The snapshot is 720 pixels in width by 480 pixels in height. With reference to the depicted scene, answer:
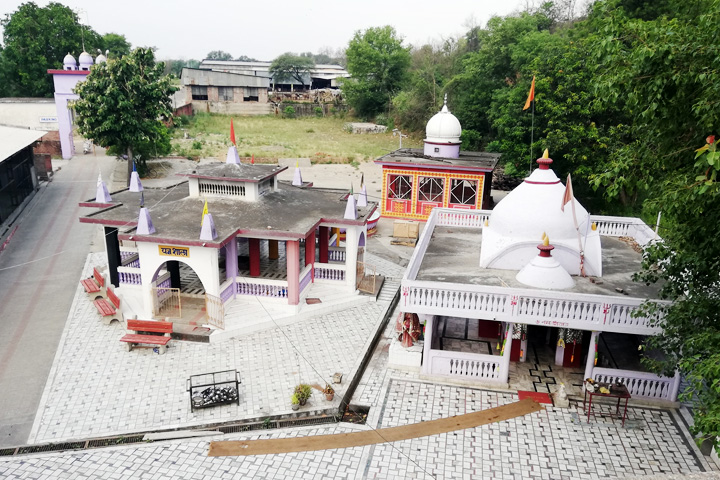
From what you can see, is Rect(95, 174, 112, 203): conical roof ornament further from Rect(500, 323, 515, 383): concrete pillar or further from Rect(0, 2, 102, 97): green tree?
Rect(0, 2, 102, 97): green tree

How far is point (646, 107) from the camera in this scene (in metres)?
9.09

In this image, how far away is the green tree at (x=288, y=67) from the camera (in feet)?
304

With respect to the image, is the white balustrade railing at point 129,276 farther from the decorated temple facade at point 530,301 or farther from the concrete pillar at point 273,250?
the decorated temple facade at point 530,301

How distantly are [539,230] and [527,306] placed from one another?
2.76 m

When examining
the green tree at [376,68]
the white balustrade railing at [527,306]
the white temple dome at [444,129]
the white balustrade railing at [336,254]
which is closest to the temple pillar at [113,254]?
the white balustrade railing at [336,254]

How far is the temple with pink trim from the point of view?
52.6 ft

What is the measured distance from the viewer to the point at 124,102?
109ft

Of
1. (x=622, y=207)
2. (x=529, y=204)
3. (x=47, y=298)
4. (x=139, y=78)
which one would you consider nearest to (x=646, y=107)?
(x=529, y=204)

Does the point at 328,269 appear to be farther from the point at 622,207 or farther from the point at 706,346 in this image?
the point at 622,207

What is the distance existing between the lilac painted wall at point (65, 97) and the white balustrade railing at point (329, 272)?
32787mm

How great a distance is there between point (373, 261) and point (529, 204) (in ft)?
32.2

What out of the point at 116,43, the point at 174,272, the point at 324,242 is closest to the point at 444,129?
the point at 324,242

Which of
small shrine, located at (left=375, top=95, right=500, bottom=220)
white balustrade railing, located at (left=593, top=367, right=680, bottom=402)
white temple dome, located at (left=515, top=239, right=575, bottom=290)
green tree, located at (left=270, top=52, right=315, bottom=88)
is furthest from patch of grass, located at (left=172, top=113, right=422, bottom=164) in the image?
white balustrade railing, located at (left=593, top=367, right=680, bottom=402)

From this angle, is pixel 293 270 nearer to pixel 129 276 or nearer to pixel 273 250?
pixel 273 250
